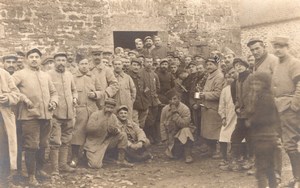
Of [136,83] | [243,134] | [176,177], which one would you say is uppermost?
[136,83]

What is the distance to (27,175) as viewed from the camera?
20.3 feet

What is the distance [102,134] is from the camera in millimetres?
6984

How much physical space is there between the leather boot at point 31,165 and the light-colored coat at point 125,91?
193cm

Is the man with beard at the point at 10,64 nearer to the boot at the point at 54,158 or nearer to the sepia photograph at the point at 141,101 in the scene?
the sepia photograph at the point at 141,101

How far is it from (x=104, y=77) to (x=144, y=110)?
3.73ft

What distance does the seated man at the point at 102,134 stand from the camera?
6918 millimetres

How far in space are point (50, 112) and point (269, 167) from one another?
2.69 m

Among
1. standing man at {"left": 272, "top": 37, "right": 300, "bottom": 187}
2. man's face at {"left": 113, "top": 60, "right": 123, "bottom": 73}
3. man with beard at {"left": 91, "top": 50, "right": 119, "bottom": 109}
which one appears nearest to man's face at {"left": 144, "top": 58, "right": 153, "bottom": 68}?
man's face at {"left": 113, "top": 60, "right": 123, "bottom": 73}

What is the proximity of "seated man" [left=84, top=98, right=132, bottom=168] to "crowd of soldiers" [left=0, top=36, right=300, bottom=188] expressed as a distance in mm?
14

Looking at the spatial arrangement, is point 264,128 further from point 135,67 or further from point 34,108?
point 135,67

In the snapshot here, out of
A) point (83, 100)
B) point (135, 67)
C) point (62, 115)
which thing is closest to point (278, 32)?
point (135, 67)

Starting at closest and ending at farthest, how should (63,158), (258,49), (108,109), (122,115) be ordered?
(258,49) → (63,158) → (108,109) → (122,115)

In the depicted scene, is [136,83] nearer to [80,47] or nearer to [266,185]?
[80,47]

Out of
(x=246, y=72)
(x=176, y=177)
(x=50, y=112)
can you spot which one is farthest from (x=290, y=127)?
(x=50, y=112)
